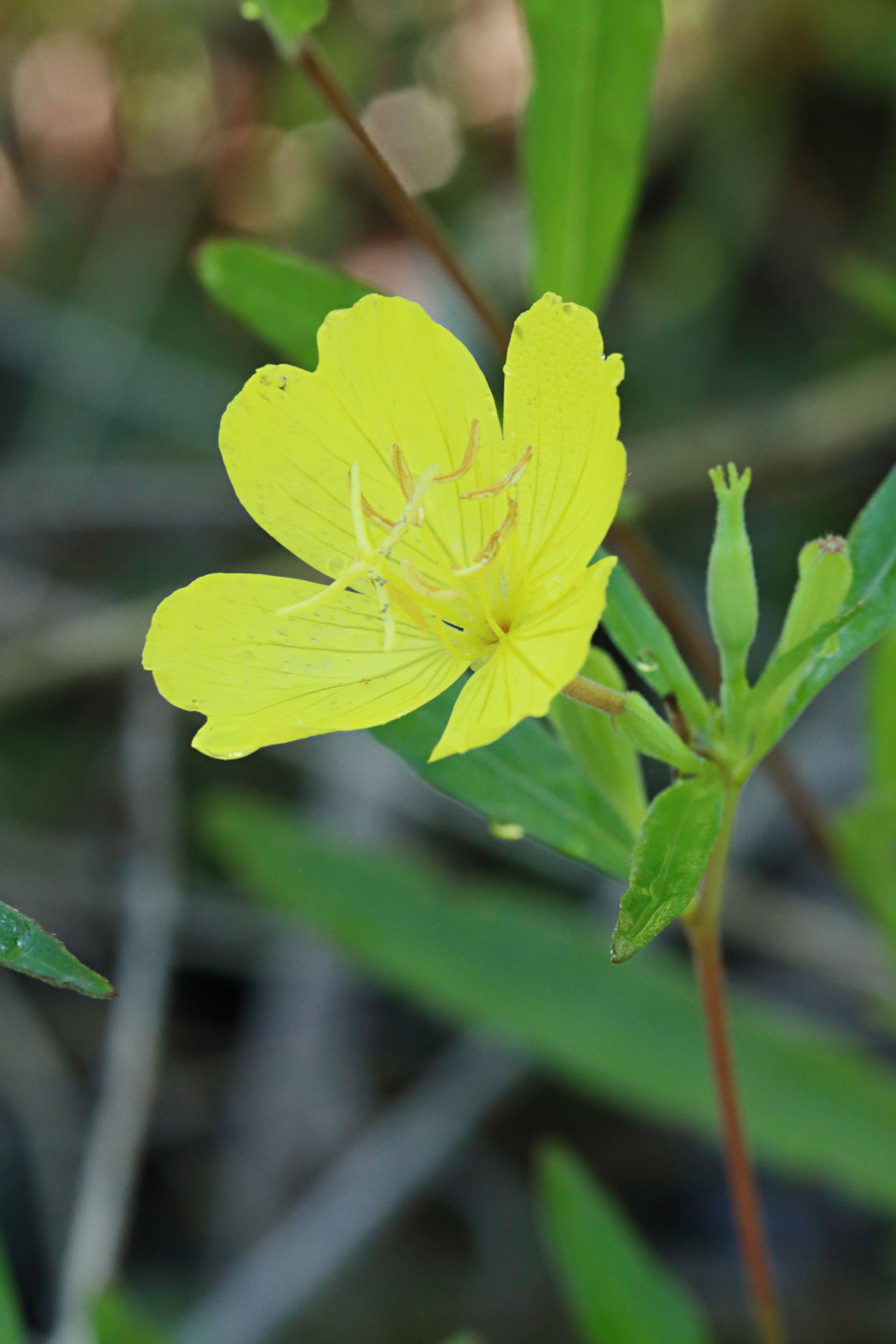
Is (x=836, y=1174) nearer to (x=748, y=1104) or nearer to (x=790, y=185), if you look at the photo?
(x=748, y=1104)

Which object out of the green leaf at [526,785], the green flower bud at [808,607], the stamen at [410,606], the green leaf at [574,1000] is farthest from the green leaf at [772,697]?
the green leaf at [574,1000]

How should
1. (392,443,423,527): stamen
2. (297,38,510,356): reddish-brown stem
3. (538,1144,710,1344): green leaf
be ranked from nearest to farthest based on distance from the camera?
(392,443,423,527): stamen, (297,38,510,356): reddish-brown stem, (538,1144,710,1344): green leaf

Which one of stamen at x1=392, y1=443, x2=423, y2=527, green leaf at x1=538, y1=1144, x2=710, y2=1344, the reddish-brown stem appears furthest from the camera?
green leaf at x1=538, y1=1144, x2=710, y2=1344

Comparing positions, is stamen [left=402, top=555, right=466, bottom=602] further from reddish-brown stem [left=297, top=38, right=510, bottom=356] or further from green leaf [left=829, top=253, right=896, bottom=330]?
green leaf [left=829, top=253, right=896, bottom=330]

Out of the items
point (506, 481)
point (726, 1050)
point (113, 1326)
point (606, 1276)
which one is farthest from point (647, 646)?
point (113, 1326)

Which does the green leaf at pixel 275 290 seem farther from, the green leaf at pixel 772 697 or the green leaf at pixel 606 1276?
the green leaf at pixel 606 1276

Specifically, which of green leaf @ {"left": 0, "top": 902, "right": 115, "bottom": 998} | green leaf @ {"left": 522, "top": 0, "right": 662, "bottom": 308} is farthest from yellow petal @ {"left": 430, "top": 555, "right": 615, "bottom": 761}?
green leaf @ {"left": 522, "top": 0, "right": 662, "bottom": 308}

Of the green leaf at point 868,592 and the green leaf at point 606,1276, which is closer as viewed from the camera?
the green leaf at point 868,592
